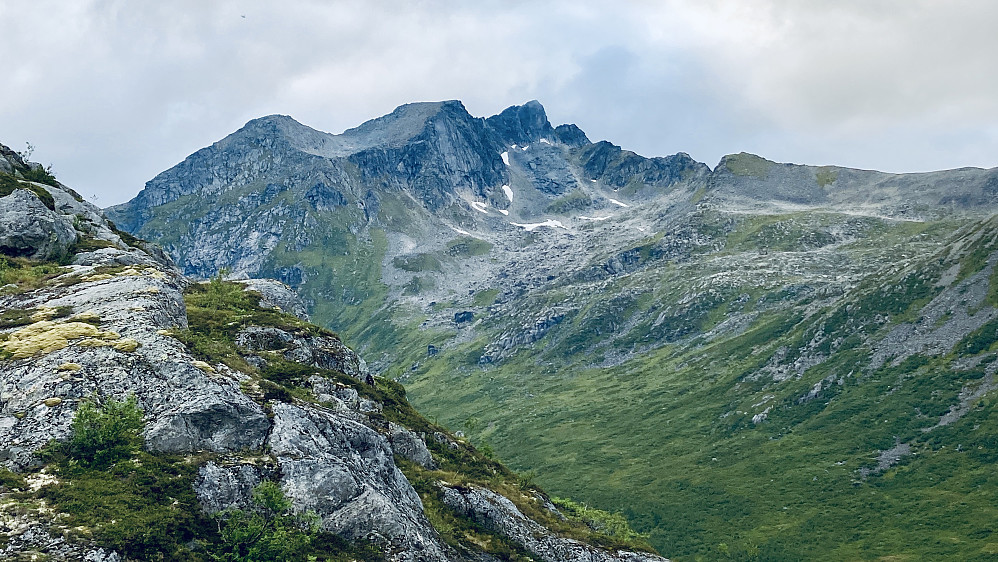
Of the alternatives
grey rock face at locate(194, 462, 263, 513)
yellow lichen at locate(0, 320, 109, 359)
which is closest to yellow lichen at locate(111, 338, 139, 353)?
yellow lichen at locate(0, 320, 109, 359)

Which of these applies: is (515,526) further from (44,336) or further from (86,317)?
(44,336)

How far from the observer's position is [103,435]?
117ft

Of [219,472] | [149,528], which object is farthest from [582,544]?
[149,528]

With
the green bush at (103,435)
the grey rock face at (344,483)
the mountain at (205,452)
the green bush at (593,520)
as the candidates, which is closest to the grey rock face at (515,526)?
the mountain at (205,452)

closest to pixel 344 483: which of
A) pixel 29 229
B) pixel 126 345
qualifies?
pixel 126 345

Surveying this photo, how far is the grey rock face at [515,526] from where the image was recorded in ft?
162

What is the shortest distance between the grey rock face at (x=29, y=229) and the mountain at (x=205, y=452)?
4049 millimetres

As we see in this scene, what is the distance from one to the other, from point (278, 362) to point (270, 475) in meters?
19.7

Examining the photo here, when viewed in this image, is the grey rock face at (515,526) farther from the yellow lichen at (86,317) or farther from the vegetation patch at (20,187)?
the vegetation patch at (20,187)

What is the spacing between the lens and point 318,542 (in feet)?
116

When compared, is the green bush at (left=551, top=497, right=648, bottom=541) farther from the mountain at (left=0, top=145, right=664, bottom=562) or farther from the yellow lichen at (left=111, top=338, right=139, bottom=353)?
the yellow lichen at (left=111, top=338, right=139, bottom=353)

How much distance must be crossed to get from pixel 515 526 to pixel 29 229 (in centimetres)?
6025

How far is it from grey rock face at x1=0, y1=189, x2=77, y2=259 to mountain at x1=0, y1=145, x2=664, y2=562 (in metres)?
4.05

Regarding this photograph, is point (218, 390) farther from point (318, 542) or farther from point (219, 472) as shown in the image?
point (318, 542)
